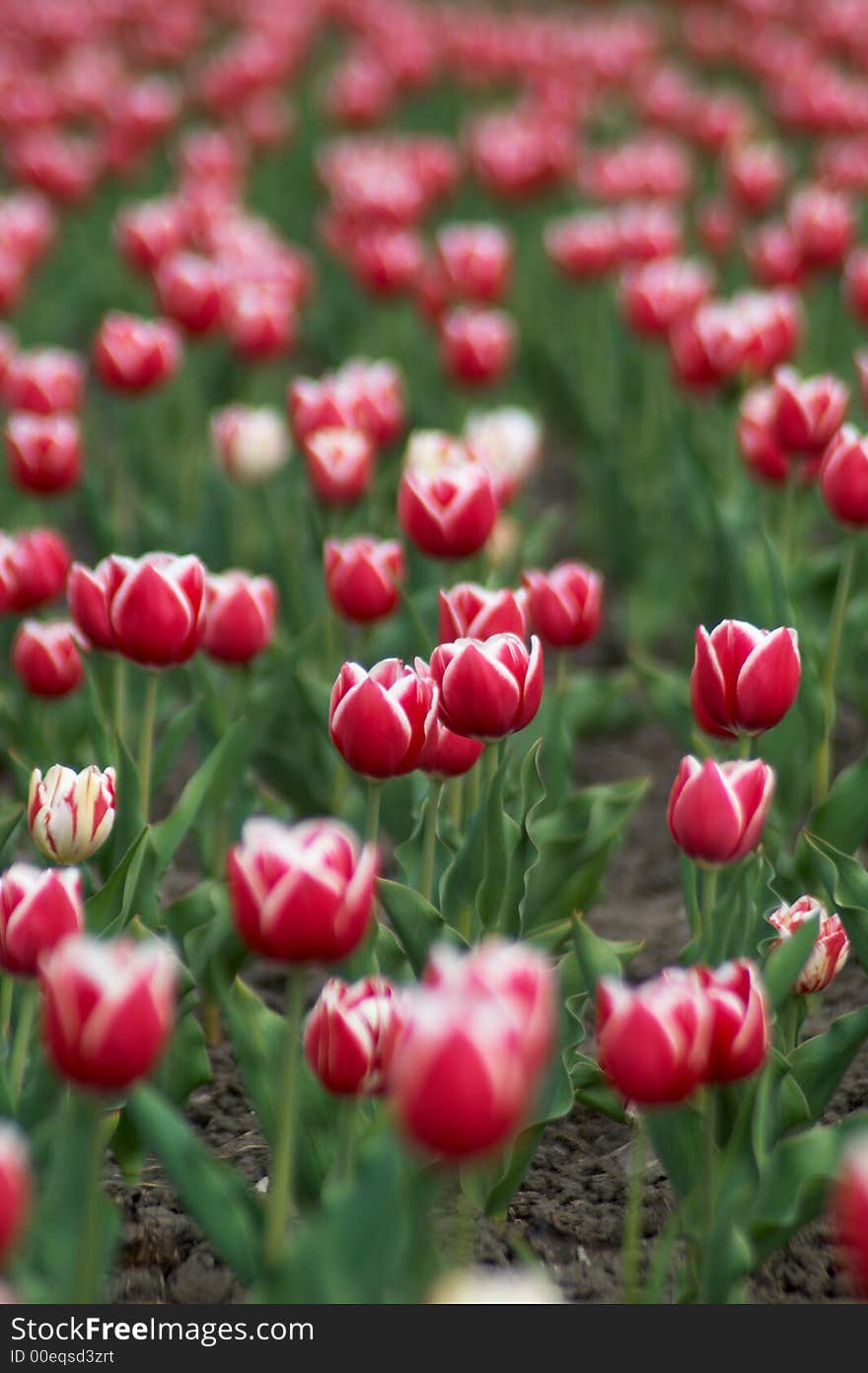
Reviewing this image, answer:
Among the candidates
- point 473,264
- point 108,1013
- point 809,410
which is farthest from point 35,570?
point 473,264

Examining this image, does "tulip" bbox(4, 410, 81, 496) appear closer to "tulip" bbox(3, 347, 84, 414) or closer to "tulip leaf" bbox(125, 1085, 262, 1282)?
"tulip" bbox(3, 347, 84, 414)

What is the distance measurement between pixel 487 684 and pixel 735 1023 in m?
0.54

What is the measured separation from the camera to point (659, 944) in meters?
3.02

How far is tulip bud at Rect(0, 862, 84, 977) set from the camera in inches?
Result: 71.6

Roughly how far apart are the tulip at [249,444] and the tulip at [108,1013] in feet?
7.82

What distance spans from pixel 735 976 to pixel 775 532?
80.6 inches

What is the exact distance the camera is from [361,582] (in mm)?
2752

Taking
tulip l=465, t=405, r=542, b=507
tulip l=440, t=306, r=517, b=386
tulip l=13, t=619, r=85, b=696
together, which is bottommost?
tulip l=440, t=306, r=517, b=386

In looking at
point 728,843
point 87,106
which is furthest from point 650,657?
point 87,106

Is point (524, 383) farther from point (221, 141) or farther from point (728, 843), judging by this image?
point (728, 843)

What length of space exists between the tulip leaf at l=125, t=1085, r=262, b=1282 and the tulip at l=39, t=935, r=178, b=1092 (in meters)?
0.23

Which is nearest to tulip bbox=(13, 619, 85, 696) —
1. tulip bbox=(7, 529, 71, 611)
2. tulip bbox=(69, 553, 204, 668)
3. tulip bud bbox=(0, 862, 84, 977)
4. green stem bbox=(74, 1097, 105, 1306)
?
tulip bbox=(7, 529, 71, 611)

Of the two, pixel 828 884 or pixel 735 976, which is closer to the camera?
pixel 735 976

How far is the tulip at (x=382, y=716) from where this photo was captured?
2.07 meters
